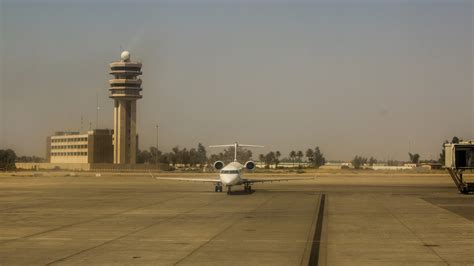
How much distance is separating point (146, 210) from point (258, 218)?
7426 mm

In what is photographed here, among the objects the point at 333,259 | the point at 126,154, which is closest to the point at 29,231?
the point at 333,259

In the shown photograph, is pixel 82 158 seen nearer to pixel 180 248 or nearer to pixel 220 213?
pixel 220 213

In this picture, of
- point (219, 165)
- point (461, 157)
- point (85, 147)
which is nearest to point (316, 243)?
point (461, 157)

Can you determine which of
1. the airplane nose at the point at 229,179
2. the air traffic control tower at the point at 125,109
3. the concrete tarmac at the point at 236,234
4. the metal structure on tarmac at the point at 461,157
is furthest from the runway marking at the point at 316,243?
the air traffic control tower at the point at 125,109

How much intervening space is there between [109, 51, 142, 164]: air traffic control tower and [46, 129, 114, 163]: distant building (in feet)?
27.8

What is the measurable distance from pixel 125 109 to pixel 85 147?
20.8 meters

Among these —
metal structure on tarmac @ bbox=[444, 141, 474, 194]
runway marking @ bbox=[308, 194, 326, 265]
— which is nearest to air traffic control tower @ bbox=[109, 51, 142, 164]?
metal structure on tarmac @ bbox=[444, 141, 474, 194]

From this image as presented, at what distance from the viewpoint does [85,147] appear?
173 metres

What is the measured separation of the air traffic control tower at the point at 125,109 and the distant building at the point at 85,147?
333 inches

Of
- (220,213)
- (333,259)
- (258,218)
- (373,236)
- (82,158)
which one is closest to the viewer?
(333,259)

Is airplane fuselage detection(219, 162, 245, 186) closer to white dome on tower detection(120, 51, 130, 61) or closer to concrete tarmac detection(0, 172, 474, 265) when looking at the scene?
concrete tarmac detection(0, 172, 474, 265)

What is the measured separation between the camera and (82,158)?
571 ft

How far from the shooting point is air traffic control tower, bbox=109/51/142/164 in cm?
15862

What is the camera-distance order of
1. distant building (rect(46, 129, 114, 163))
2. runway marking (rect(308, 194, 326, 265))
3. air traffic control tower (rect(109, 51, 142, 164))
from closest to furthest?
runway marking (rect(308, 194, 326, 265)) → air traffic control tower (rect(109, 51, 142, 164)) → distant building (rect(46, 129, 114, 163))
